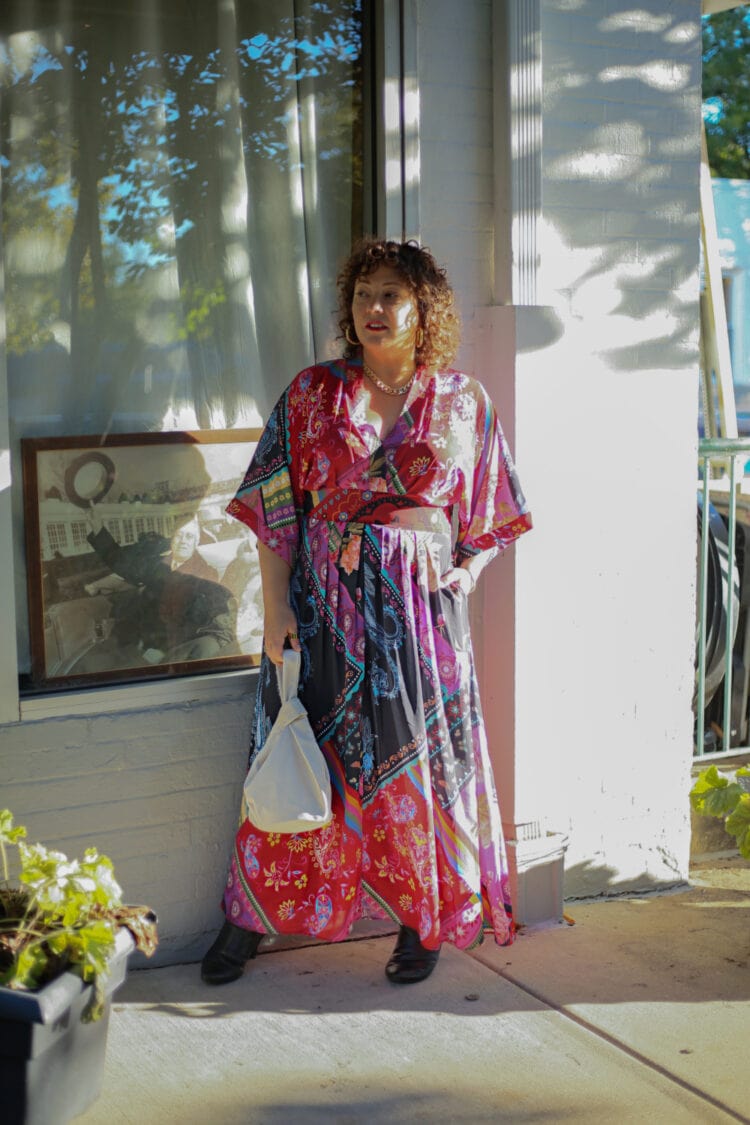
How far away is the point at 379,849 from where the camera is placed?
3.59 m

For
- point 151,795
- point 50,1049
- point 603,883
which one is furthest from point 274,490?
point 603,883

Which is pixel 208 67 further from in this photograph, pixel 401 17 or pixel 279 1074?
pixel 279 1074

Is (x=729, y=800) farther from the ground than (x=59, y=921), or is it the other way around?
(x=59, y=921)

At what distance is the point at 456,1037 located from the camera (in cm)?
327

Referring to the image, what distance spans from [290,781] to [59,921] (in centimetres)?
80

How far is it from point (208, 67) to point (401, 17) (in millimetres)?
578

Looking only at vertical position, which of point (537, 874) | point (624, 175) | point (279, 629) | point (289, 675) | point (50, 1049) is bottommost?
point (537, 874)

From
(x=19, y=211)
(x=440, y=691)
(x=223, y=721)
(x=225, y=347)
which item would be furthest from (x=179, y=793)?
(x=19, y=211)

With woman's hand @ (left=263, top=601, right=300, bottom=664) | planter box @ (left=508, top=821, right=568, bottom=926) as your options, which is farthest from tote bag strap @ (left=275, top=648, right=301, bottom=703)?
planter box @ (left=508, top=821, right=568, bottom=926)

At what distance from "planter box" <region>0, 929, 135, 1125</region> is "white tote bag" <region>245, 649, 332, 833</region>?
685mm

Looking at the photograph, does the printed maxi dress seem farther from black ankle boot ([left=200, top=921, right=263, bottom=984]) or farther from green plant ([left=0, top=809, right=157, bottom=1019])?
green plant ([left=0, top=809, right=157, bottom=1019])

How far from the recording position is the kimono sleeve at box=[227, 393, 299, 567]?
Result: 356cm

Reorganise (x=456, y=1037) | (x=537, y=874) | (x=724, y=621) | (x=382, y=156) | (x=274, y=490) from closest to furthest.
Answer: (x=456, y=1037) → (x=274, y=490) → (x=382, y=156) → (x=537, y=874) → (x=724, y=621)

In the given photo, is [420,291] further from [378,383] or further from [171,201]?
[171,201]
